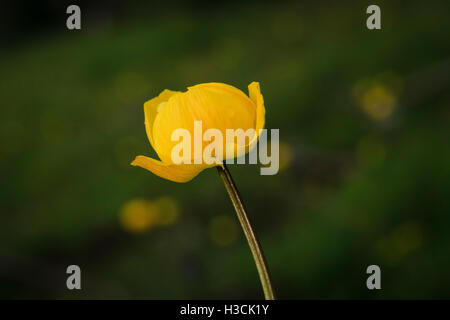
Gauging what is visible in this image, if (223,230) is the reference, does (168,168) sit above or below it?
above

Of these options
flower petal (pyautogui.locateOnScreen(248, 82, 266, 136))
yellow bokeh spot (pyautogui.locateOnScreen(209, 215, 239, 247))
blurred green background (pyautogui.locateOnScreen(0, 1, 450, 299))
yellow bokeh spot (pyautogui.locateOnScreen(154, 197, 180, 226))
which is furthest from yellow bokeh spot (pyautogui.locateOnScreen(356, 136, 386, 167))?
flower petal (pyautogui.locateOnScreen(248, 82, 266, 136))

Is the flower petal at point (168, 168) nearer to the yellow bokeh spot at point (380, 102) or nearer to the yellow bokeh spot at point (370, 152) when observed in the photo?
the yellow bokeh spot at point (370, 152)

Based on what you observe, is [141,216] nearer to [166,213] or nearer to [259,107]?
[166,213]

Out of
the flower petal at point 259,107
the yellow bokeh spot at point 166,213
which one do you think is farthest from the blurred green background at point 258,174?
the flower petal at point 259,107

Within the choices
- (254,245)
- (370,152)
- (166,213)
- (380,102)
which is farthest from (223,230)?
(254,245)

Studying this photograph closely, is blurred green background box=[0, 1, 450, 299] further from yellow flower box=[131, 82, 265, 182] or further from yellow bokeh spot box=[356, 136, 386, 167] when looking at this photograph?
yellow flower box=[131, 82, 265, 182]

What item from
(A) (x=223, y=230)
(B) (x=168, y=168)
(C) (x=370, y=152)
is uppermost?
(C) (x=370, y=152)
